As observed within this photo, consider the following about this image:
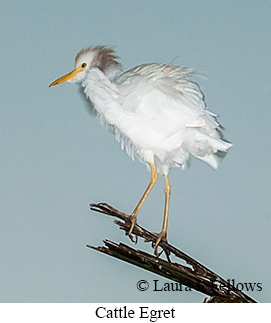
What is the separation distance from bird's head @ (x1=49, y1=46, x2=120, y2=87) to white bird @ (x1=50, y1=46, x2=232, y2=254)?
0.09 m

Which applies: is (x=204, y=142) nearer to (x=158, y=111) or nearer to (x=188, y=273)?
(x=158, y=111)

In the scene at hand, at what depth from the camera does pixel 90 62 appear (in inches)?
72.4

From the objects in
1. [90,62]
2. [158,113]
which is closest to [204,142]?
[158,113]

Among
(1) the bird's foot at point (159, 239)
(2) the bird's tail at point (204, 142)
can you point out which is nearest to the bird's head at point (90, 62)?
(2) the bird's tail at point (204, 142)

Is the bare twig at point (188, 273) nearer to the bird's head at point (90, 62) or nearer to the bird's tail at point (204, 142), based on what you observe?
the bird's tail at point (204, 142)

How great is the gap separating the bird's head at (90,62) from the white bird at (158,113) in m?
0.09

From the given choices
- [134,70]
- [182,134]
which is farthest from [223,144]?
[134,70]

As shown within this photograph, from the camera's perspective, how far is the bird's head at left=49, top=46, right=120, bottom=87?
72.1 inches

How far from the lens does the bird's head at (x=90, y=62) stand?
1.83 meters

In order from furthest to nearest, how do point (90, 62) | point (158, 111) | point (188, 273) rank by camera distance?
point (90, 62) → point (158, 111) → point (188, 273)

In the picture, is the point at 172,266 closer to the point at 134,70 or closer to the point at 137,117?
the point at 137,117

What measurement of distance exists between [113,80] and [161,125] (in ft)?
0.86

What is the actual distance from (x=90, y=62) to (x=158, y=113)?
14.2 inches

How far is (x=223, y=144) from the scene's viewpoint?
1620 mm
